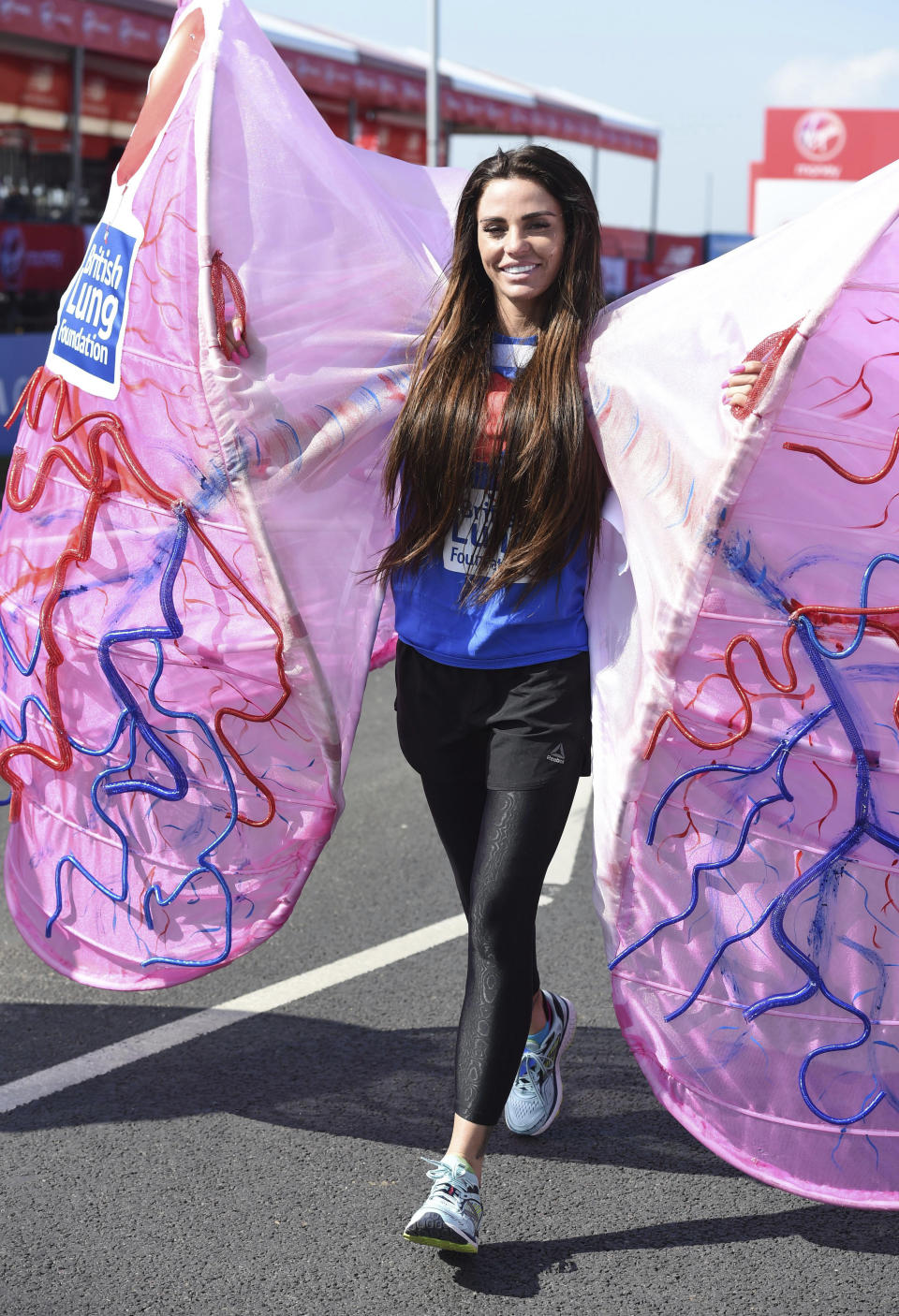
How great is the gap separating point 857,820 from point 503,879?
0.65 metres

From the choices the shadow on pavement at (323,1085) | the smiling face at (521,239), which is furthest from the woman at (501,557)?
the shadow on pavement at (323,1085)

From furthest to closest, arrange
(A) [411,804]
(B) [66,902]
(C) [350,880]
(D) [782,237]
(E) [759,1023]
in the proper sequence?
(A) [411,804] → (C) [350,880] → (B) [66,902] → (E) [759,1023] → (D) [782,237]

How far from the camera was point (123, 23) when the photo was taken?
13.4 meters

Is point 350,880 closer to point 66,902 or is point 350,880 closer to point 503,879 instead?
point 66,902

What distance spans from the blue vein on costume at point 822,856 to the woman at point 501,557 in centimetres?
26

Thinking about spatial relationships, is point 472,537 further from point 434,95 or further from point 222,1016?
point 434,95

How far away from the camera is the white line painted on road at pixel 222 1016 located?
11.0 feet

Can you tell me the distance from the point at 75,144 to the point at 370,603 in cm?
1246

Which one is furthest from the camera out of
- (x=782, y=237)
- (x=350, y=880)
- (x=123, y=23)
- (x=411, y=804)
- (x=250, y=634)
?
(x=123, y=23)

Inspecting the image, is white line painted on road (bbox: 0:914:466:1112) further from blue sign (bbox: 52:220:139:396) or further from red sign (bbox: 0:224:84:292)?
red sign (bbox: 0:224:84:292)

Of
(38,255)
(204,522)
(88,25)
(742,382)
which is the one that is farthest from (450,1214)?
(88,25)

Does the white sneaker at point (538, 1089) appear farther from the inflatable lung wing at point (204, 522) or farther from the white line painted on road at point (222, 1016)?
the white line painted on road at point (222, 1016)

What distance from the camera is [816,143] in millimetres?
28906

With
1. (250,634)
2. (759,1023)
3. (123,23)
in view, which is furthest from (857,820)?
(123,23)
